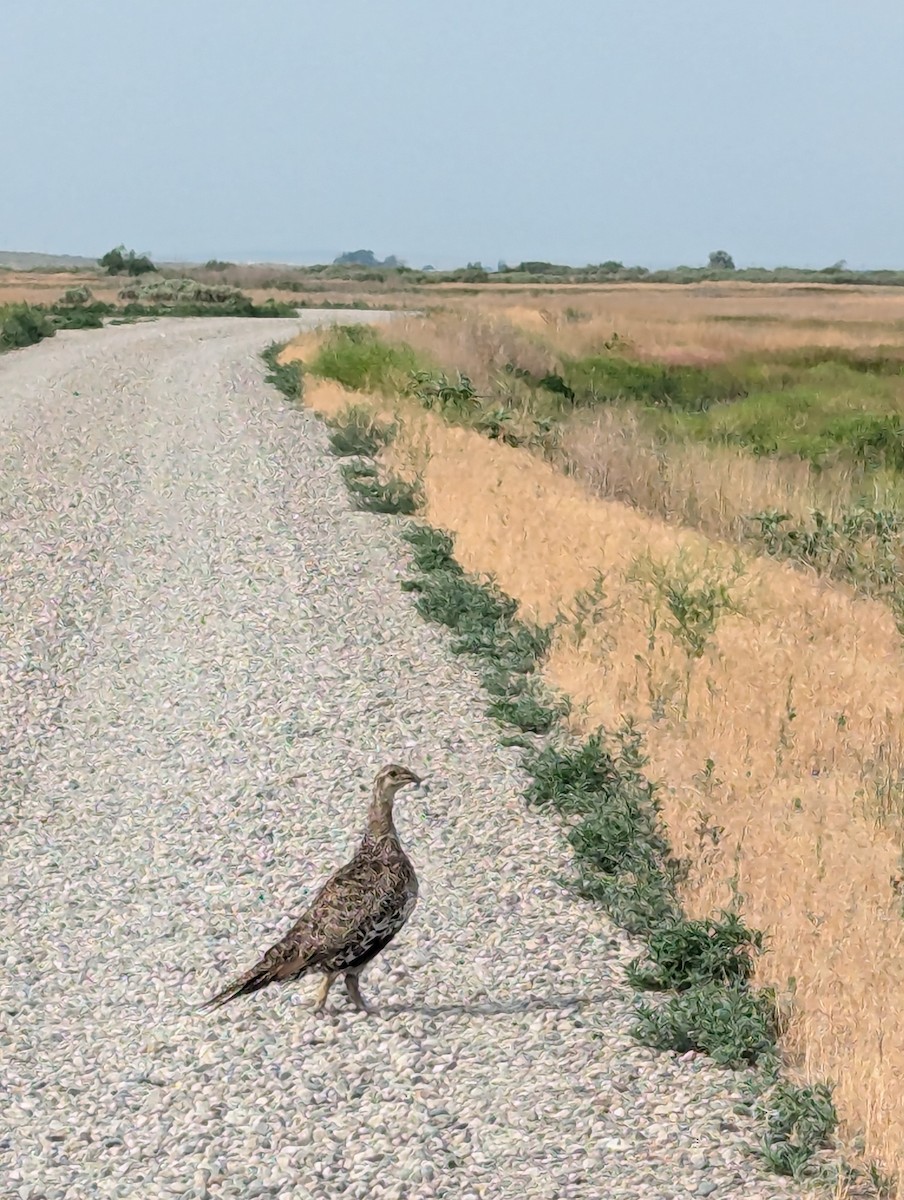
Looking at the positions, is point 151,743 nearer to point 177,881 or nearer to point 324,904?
point 177,881

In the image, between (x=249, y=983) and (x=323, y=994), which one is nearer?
(x=249, y=983)

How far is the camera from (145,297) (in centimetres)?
5997


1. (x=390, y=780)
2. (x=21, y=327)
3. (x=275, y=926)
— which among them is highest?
(x=390, y=780)

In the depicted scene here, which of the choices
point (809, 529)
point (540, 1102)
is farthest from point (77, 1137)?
point (809, 529)

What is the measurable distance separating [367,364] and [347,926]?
68.0 ft

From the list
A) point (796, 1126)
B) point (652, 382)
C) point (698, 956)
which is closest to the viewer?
point (796, 1126)

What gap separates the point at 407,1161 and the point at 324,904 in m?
1.09

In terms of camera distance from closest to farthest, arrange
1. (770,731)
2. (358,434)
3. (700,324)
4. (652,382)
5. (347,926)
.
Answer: (347,926) < (770,731) < (358,434) < (652,382) < (700,324)

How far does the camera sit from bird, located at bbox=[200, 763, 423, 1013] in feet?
18.3

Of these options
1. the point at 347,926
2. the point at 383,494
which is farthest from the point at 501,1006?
the point at 383,494

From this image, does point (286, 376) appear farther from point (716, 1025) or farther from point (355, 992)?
point (716, 1025)

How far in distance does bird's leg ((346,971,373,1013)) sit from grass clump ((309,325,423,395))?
1805 centimetres

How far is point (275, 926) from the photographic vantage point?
6707 mm

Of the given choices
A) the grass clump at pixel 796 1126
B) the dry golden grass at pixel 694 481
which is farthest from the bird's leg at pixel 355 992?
the dry golden grass at pixel 694 481
